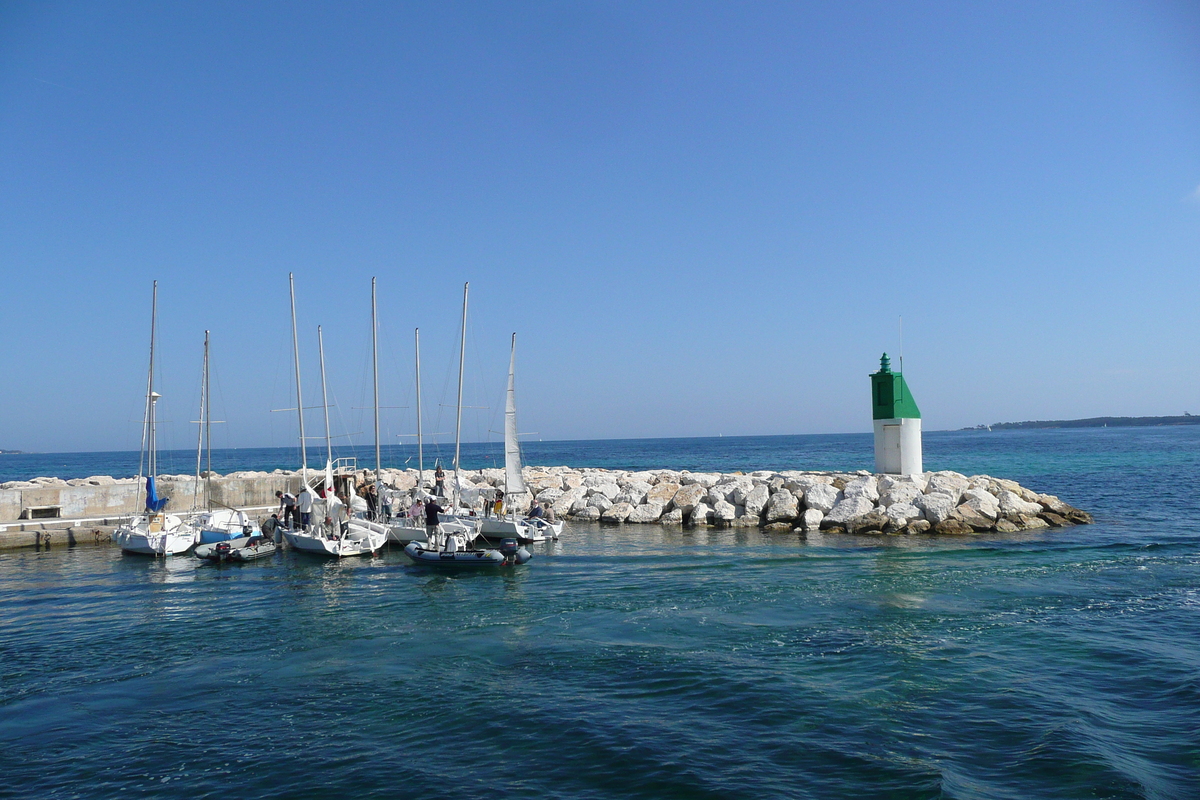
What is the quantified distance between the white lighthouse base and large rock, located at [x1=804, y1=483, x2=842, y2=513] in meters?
3.15

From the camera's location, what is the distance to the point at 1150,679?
36.8ft

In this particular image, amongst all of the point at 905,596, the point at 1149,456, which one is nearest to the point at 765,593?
the point at 905,596

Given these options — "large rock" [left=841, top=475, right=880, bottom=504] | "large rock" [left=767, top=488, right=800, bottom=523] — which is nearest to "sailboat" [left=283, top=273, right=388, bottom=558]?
"large rock" [left=767, top=488, right=800, bottom=523]

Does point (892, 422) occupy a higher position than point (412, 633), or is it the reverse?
point (892, 422)

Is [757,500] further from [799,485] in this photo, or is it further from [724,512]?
[799,485]

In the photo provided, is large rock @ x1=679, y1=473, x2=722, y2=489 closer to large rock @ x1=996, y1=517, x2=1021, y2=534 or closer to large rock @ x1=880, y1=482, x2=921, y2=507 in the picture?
large rock @ x1=880, y1=482, x2=921, y2=507

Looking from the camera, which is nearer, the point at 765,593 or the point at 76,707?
the point at 76,707

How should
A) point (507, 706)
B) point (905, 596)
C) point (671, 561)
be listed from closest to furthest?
1. point (507, 706)
2. point (905, 596)
3. point (671, 561)

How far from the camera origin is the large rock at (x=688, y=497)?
1212 inches

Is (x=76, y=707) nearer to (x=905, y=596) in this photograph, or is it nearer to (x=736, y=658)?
(x=736, y=658)

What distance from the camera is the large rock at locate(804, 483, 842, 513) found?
2815cm

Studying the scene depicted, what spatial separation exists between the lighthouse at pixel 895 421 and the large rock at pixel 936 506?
11.5 ft

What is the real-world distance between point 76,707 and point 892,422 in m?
27.8

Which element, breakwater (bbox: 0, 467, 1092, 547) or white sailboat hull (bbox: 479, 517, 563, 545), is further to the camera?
breakwater (bbox: 0, 467, 1092, 547)
